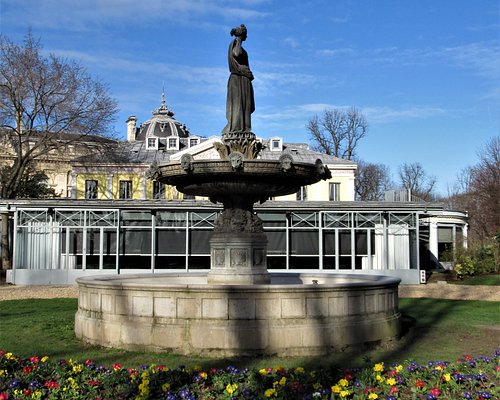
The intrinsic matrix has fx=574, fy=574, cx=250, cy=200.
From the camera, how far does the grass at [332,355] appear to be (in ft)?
27.1

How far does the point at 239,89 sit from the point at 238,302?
186 inches

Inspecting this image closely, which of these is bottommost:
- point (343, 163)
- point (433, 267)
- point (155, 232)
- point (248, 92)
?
point (433, 267)

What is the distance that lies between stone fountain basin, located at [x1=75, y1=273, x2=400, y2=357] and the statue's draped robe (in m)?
3.82

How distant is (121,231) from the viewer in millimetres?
30250

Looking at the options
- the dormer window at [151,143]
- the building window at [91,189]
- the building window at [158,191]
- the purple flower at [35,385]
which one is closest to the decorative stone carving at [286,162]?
the purple flower at [35,385]

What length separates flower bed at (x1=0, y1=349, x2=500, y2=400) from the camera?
6.17m

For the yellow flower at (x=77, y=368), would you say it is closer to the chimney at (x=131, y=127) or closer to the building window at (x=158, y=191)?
the building window at (x=158, y=191)

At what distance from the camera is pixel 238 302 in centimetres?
862

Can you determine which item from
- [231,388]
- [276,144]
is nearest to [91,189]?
[276,144]

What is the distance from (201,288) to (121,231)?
73.6ft

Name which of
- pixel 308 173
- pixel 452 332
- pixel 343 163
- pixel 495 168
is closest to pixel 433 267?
pixel 343 163

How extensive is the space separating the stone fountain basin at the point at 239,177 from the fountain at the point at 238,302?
0.7 inches

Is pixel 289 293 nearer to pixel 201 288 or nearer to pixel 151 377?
pixel 201 288

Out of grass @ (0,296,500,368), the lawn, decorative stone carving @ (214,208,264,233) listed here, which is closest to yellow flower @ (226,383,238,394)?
grass @ (0,296,500,368)
